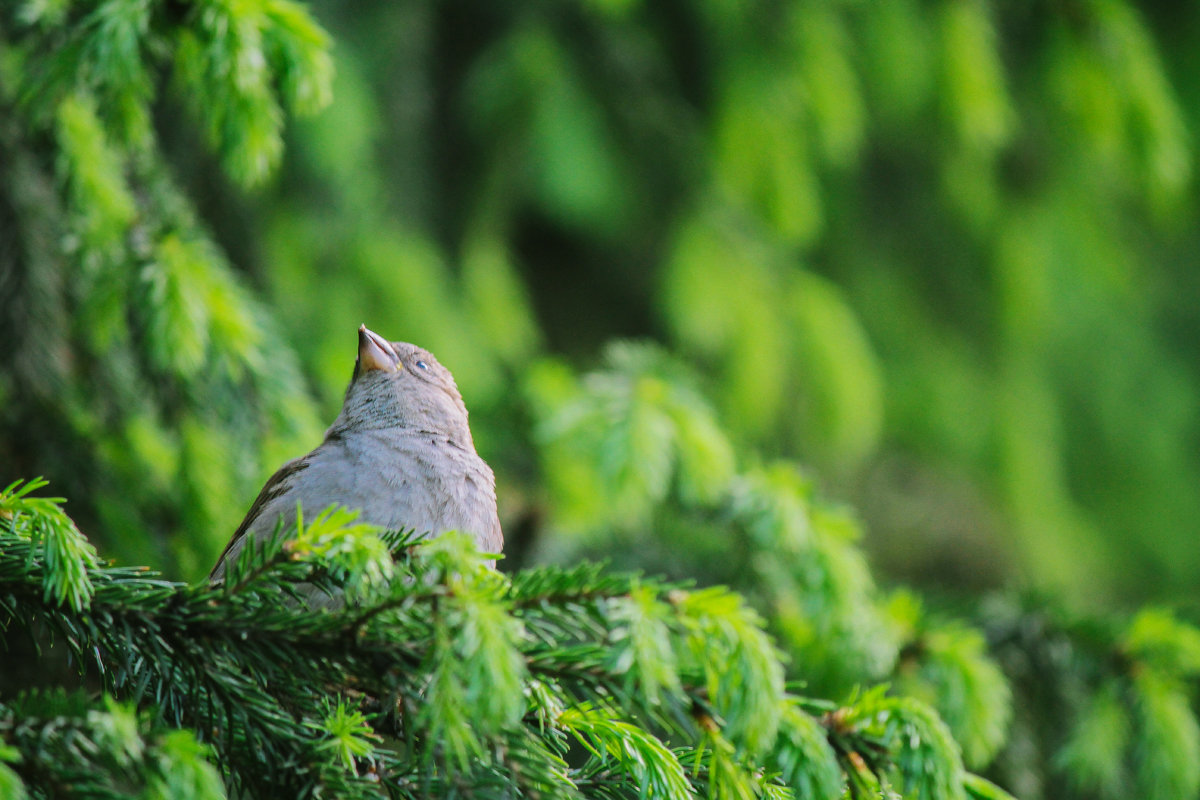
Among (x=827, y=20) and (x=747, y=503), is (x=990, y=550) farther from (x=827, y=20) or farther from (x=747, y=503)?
(x=747, y=503)

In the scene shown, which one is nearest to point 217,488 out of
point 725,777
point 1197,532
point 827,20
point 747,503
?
point 747,503

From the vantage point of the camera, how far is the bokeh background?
2.35m

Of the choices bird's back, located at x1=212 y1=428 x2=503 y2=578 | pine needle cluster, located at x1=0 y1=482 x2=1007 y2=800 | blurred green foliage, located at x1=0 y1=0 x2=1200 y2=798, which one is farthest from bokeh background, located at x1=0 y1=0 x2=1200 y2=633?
pine needle cluster, located at x1=0 y1=482 x2=1007 y2=800

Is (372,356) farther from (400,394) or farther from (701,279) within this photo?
(701,279)

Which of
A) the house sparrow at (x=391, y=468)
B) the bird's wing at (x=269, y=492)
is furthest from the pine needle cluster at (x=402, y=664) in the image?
the bird's wing at (x=269, y=492)

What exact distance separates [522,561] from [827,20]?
2.43m

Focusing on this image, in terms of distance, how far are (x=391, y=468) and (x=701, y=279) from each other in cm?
223

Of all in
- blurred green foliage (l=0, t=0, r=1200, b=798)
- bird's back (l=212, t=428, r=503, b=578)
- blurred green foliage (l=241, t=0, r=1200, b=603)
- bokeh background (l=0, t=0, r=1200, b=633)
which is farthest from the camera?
blurred green foliage (l=241, t=0, r=1200, b=603)

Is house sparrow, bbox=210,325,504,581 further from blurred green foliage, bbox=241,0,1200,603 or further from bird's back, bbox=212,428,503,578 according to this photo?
blurred green foliage, bbox=241,0,1200,603

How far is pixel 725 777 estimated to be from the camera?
1351 millimetres

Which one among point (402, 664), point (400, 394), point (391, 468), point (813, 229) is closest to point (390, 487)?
point (391, 468)

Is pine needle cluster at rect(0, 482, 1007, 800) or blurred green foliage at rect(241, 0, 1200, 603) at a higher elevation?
blurred green foliage at rect(241, 0, 1200, 603)

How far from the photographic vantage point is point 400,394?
2332 mm

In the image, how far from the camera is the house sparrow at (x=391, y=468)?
191 cm
